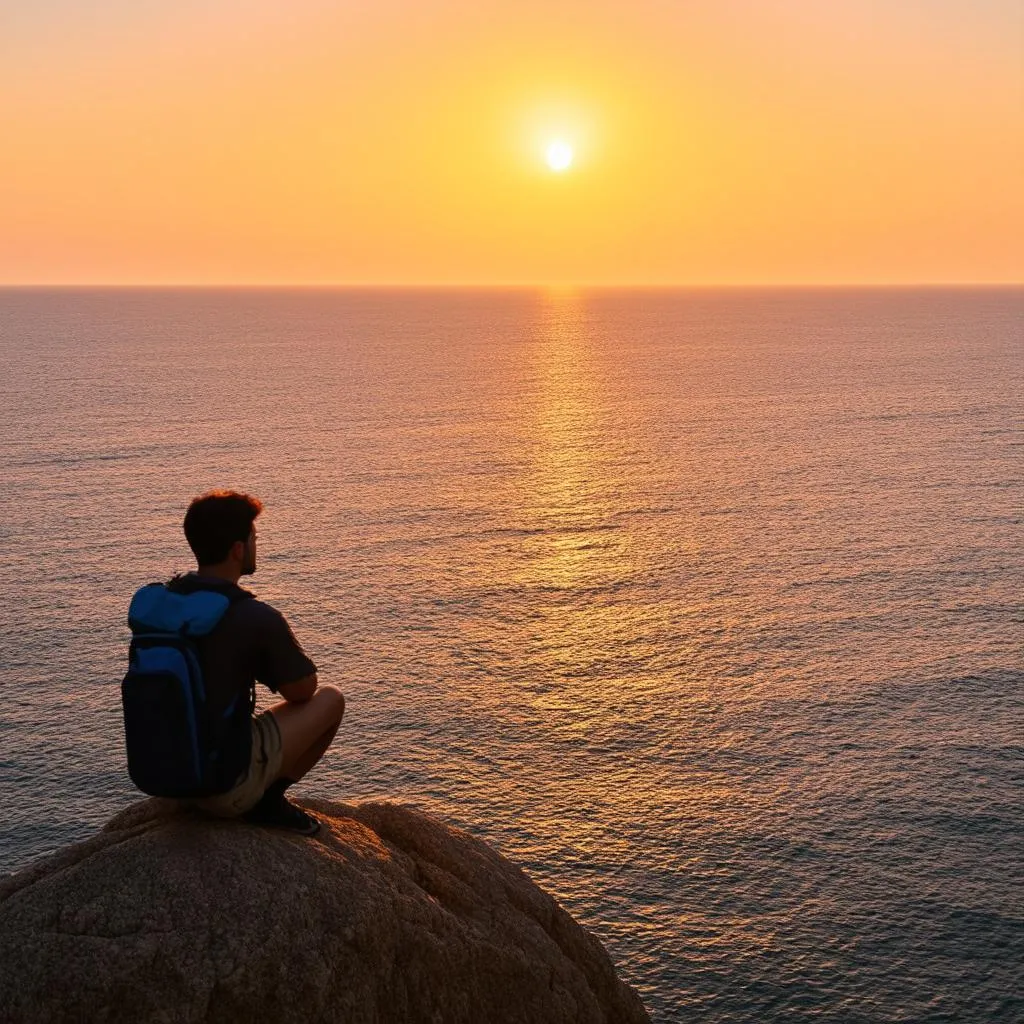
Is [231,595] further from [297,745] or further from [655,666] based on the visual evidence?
[655,666]

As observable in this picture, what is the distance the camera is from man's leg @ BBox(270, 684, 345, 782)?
1178 centimetres

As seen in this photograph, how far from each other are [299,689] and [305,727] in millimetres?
476

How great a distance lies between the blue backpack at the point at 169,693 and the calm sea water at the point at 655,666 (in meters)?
19.6

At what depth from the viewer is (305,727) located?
12.0 meters

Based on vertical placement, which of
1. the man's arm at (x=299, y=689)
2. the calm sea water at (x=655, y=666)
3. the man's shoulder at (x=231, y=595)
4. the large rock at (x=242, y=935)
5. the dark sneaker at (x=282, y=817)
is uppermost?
the man's shoulder at (x=231, y=595)

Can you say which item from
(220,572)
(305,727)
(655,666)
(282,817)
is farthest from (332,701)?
(655,666)

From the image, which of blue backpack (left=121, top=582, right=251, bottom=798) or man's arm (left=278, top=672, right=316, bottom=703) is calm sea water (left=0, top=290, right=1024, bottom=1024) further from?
blue backpack (left=121, top=582, right=251, bottom=798)

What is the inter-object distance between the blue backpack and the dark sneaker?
3.44 feet

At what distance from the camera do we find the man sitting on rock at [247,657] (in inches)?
439

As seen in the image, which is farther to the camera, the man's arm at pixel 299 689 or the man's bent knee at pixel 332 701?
the man's bent knee at pixel 332 701

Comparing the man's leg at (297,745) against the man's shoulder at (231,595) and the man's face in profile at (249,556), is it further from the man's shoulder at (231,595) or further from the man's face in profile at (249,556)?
the man's face in profile at (249,556)

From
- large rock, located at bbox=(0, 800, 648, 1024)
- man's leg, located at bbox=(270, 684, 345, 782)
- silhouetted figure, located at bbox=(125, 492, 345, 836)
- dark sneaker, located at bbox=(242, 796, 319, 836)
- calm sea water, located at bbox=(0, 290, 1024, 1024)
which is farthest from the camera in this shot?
calm sea water, located at bbox=(0, 290, 1024, 1024)

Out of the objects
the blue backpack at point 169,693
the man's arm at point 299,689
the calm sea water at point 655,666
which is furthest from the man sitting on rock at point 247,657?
the calm sea water at point 655,666

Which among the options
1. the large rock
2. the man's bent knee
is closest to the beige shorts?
the large rock
